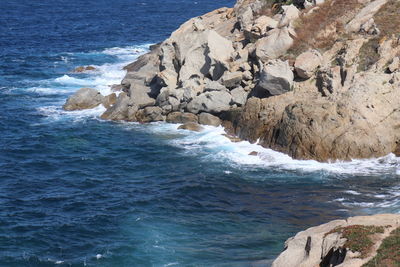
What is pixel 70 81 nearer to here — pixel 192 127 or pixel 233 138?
pixel 192 127

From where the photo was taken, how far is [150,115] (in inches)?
2657

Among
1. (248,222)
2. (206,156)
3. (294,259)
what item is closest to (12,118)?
(206,156)

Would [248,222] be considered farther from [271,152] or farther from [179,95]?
[179,95]

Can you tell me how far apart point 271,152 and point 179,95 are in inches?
566

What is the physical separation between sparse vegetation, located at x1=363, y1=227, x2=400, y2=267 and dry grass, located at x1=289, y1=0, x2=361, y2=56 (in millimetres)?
36643

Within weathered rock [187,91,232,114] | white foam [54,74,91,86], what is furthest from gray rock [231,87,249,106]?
white foam [54,74,91,86]

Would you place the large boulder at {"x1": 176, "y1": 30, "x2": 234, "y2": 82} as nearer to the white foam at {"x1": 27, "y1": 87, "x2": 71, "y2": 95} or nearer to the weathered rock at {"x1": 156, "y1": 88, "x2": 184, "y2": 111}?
the weathered rock at {"x1": 156, "y1": 88, "x2": 184, "y2": 111}

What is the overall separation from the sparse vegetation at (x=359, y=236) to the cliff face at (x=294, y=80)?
21798 mm

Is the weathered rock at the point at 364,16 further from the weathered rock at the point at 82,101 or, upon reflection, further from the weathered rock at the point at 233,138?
the weathered rock at the point at 82,101

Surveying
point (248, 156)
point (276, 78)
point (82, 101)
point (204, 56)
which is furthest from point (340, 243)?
point (82, 101)

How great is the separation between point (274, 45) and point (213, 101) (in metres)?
8.71

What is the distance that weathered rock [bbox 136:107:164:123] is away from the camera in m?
67.4

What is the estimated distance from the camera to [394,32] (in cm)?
6269

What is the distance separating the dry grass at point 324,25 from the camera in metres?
65.6
